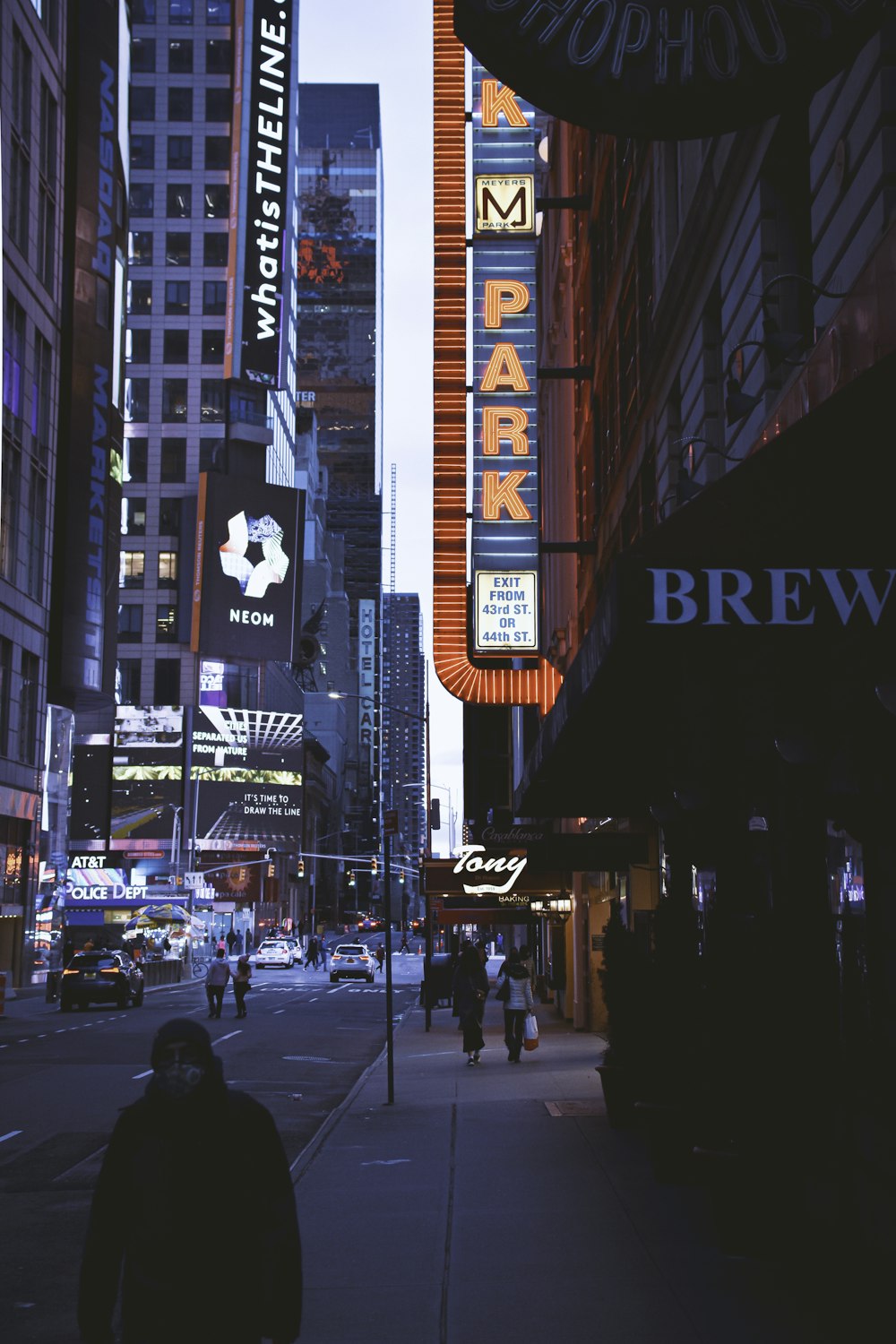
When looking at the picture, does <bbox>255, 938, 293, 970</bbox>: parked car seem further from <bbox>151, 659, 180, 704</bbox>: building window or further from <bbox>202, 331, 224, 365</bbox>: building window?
<bbox>202, 331, 224, 365</bbox>: building window

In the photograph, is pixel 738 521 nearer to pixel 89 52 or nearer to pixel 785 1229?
pixel 785 1229

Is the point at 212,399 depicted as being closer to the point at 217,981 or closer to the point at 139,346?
the point at 139,346

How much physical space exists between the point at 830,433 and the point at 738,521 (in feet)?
2.60

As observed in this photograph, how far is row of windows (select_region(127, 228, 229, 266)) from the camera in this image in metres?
117

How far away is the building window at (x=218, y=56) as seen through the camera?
386 ft

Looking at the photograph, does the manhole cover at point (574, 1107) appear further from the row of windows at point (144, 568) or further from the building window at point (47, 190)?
the row of windows at point (144, 568)

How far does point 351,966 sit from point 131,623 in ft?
183

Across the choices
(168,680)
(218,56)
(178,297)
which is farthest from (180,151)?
(168,680)

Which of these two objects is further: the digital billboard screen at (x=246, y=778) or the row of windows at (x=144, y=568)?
the row of windows at (x=144, y=568)

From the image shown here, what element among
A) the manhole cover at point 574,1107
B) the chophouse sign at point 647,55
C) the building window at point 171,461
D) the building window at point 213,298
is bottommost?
Answer: the manhole cover at point 574,1107

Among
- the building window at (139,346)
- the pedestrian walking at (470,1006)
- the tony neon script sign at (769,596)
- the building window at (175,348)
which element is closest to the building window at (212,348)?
the building window at (175,348)

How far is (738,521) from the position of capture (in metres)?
9.52

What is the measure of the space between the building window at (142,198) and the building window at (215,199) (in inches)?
167

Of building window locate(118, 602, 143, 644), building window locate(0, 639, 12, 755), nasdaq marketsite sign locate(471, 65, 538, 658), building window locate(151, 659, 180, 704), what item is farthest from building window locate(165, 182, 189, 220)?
nasdaq marketsite sign locate(471, 65, 538, 658)
